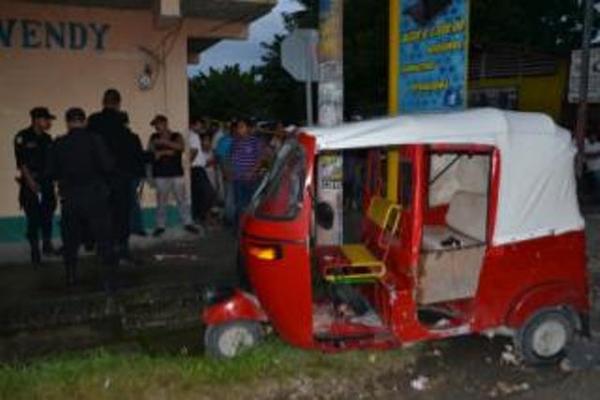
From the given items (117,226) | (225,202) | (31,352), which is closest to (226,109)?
(225,202)

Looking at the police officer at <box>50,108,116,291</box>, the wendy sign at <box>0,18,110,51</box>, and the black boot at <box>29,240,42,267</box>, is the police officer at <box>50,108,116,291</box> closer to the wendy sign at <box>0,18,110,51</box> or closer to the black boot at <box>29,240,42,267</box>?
the black boot at <box>29,240,42,267</box>

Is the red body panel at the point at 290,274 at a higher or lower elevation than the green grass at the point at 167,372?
higher

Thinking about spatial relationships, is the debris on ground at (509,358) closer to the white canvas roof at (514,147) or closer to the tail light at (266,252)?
the white canvas roof at (514,147)

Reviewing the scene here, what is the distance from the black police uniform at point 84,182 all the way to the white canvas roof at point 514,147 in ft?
10.1

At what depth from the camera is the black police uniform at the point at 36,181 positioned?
9.62 metres

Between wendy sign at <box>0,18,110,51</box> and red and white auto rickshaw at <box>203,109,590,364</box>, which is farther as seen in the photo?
wendy sign at <box>0,18,110,51</box>

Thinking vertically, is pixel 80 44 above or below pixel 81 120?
above

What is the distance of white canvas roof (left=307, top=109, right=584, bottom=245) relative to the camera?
5.82 meters

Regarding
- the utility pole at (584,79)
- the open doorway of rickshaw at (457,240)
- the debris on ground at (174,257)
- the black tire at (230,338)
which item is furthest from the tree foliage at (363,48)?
the black tire at (230,338)

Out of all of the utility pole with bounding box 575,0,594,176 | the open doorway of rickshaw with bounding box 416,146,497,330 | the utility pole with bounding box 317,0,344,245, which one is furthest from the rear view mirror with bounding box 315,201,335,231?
the utility pole with bounding box 575,0,594,176

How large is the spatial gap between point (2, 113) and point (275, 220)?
23.0 feet

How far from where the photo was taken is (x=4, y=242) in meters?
11.6

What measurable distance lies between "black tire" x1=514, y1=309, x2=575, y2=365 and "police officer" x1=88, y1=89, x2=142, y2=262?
16.2ft

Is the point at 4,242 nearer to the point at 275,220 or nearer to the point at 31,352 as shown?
the point at 31,352
